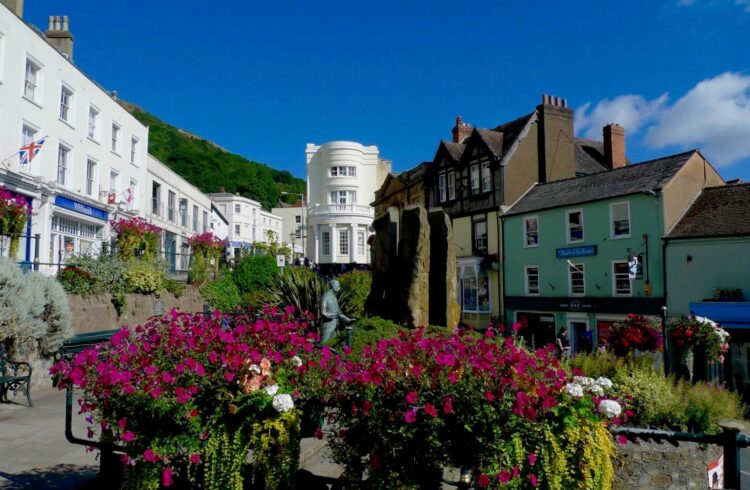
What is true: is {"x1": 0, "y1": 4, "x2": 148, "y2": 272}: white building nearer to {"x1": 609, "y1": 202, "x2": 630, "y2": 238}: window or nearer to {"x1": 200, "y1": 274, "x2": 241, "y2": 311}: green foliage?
{"x1": 200, "y1": 274, "x2": 241, "y2": 311}: green foliage

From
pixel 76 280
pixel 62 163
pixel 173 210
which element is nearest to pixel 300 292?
pixel 76 280

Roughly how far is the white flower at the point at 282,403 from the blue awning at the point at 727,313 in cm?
1917

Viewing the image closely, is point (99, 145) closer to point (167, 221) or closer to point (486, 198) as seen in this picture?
point (167, 221)

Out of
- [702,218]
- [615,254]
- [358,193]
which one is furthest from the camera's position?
[358,193]

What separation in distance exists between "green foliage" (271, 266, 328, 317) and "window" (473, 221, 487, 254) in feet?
58.6

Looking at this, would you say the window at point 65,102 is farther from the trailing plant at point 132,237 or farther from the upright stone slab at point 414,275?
the upright stone slab at point 414,275

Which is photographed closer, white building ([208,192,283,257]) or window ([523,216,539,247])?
window ([523,216,539,247])

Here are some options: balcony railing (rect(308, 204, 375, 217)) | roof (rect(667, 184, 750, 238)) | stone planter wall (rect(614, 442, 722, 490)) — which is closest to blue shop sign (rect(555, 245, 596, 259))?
roof (rect(667, 184, 750, 238))

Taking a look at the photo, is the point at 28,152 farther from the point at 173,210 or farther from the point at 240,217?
the point at 240,217

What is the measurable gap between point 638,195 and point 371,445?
2225cm

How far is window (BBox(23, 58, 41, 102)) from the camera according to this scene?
18.5 metres

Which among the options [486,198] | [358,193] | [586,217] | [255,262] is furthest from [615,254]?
[358,193]

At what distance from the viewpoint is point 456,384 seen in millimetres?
3430

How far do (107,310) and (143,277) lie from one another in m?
2.43
